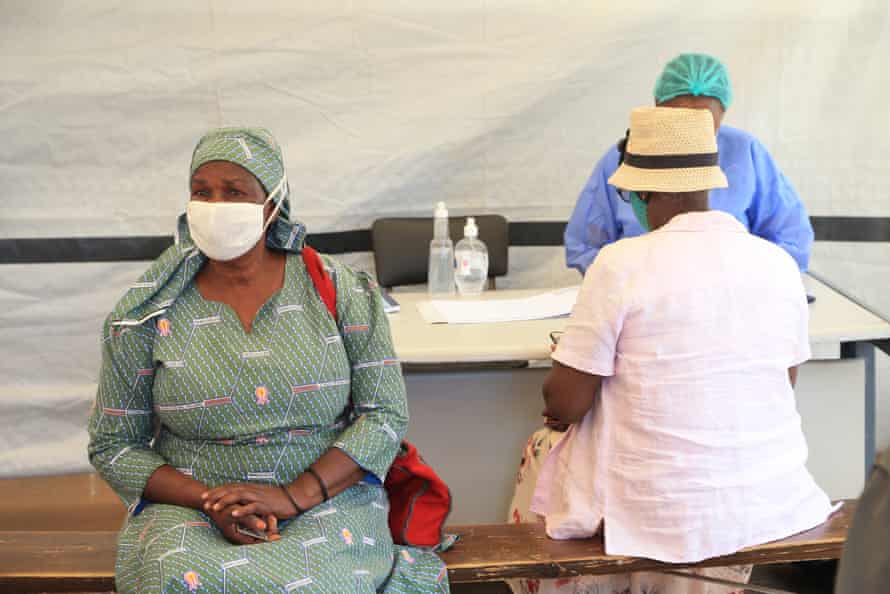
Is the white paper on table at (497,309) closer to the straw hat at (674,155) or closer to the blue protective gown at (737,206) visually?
the blue protective gown at (737,206)

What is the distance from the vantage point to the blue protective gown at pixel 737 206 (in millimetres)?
3207

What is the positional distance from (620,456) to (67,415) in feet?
8.01

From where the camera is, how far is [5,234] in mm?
3744

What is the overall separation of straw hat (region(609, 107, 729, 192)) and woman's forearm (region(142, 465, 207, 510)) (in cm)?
113

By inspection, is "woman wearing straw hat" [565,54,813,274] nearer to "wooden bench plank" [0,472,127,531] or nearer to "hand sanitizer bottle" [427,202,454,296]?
"hand sanitizer bottle" [427,202,454,296]

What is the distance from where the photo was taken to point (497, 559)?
7.53ft

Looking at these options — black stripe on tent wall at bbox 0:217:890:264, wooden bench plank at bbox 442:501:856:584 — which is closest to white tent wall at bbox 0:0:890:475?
black stripe on tent wall at bbox 0:217:890:264

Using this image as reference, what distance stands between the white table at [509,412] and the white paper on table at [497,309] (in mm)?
41

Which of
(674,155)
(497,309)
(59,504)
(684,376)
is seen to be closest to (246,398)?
(684,376)

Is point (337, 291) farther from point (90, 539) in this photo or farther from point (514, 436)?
point (514, 436)

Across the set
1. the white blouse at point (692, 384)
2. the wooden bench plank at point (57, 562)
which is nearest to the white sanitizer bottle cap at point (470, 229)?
the white blouse at point (692, 384)

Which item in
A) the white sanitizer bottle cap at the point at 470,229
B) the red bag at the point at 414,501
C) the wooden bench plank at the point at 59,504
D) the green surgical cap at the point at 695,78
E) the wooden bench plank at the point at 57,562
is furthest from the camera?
the wooden bench plank at the point at 59,504

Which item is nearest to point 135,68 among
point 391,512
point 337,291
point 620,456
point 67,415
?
point 67,415

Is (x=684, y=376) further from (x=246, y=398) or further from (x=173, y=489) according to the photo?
(x=173, y=489)
